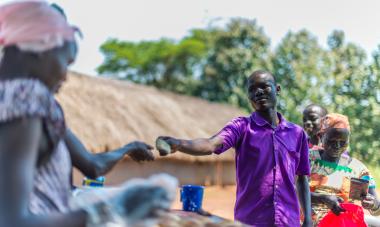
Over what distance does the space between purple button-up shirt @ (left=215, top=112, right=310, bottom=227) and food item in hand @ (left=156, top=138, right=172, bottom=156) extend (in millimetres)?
615

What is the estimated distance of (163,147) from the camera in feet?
8.36

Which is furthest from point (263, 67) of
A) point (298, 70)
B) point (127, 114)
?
point (127, 114)

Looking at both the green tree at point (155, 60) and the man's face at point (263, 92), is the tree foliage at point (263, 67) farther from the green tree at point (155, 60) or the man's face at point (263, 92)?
the man's face at point (263, 92)

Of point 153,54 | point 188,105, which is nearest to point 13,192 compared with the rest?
point 188,105

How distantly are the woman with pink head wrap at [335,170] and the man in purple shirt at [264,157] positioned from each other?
684 mm

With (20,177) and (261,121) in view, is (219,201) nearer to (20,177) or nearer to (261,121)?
(261,121)

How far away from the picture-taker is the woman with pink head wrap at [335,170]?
403cm

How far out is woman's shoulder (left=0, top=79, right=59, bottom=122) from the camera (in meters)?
1.36

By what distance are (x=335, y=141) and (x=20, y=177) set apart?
10.2 feet

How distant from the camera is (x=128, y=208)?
4.56 ft

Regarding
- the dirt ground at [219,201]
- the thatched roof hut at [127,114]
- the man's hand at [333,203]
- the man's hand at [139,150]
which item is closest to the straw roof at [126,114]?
the thatched roof hut at [127,114]

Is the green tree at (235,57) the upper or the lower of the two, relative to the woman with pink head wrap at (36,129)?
upper

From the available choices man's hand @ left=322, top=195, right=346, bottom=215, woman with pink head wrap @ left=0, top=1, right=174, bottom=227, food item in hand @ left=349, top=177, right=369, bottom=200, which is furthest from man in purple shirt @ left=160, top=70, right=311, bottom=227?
woman with pink head wrap @ left=0, top=1, right=174, bottom=227

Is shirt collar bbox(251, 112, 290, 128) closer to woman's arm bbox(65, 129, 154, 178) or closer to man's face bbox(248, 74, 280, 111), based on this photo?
man's face bbox(248, 74, 280, 111)
